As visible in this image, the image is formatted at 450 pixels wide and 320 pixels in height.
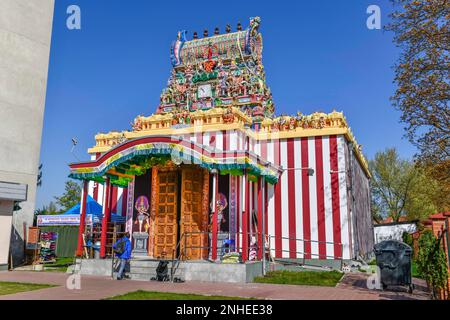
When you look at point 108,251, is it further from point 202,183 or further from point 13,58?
point 13,58

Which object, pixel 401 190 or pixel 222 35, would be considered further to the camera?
pixel 401 190

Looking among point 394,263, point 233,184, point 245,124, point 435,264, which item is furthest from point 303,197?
point 435,264

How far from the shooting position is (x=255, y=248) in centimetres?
1432

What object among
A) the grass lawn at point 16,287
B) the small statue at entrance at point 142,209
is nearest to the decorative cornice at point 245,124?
the small statue at entrance at point 142,209

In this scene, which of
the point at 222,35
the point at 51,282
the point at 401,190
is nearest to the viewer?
the point at 51,282

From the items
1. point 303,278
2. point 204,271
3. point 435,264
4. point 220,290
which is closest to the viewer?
point 435,264

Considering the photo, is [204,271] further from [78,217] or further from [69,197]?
[69,197]

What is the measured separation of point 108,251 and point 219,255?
5.03 m

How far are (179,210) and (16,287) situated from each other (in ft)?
21.8

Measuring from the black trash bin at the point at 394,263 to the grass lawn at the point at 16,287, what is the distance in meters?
8.91

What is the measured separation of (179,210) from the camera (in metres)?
15.4

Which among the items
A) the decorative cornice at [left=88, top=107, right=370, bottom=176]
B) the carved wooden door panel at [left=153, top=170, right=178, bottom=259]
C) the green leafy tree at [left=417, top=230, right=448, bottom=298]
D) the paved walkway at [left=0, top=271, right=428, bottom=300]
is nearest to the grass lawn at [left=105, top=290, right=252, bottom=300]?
the paved walkway at [left=0, top=271, right=428, bottom=300]

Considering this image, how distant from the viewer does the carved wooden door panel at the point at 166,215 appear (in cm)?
1507

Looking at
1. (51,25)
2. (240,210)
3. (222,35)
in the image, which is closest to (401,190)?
(222,35)
